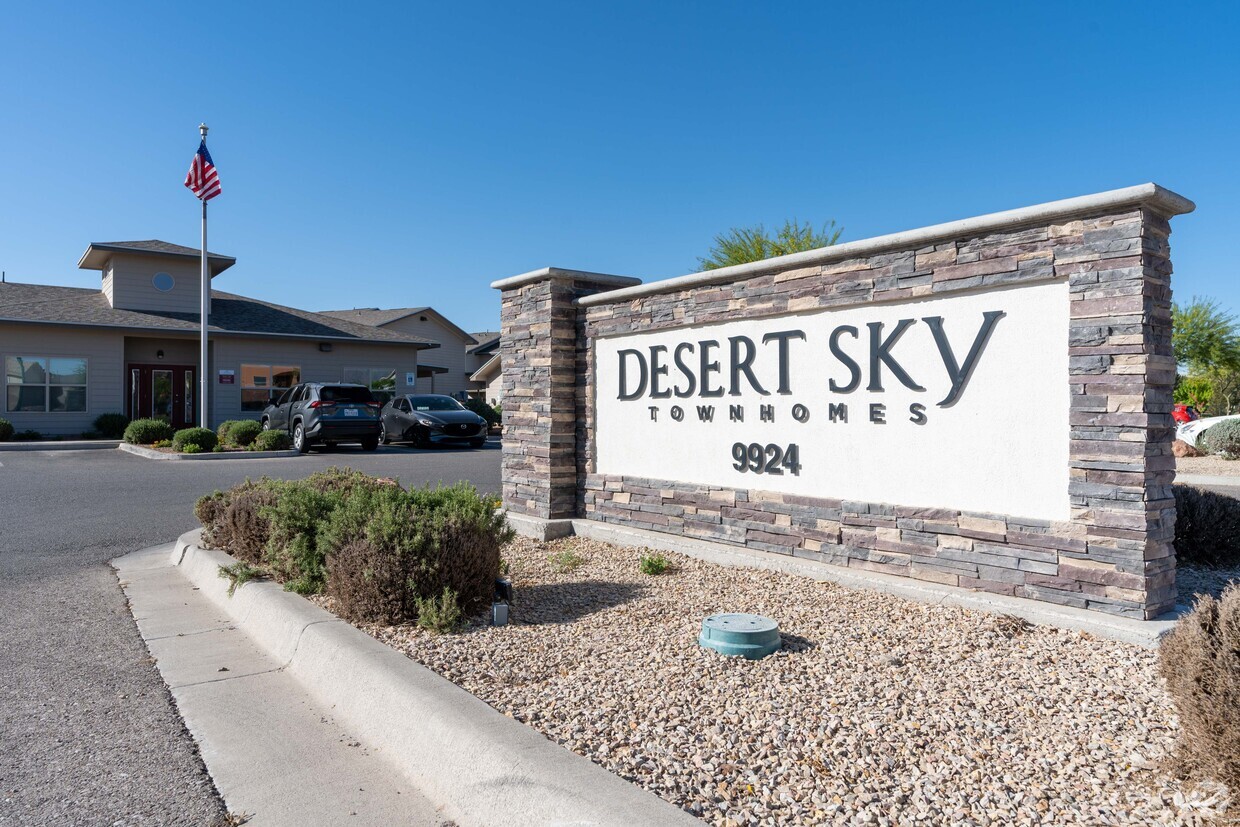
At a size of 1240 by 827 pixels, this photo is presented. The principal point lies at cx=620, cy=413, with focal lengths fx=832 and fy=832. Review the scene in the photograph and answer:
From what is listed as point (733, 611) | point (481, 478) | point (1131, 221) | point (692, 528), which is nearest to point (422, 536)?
point (733, 611)

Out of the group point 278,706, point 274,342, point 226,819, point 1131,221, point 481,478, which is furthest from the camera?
point 274,342

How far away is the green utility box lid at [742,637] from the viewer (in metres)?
4.23

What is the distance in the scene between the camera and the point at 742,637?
4.24 metres

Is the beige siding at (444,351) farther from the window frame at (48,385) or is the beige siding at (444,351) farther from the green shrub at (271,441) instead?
the green shrub at (271,441)

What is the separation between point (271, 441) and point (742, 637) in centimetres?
1908

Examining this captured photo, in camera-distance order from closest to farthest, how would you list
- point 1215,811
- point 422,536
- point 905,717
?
1. point 1215,811
2. point 905,717
3. point 422,536

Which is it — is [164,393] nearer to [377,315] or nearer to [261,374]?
[261,374]

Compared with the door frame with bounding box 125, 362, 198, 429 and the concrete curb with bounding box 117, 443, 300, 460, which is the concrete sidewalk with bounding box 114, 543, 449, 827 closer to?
the concrete curb with bounding box 117, 443, 300, 460

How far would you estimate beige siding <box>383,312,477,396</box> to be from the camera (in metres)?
45.6

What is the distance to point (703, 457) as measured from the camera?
7160mm

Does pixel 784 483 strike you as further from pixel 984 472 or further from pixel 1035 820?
pixel 1035 820

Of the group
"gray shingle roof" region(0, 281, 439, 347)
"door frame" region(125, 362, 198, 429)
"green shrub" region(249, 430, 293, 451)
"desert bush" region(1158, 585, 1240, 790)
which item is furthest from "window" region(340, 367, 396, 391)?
"desert bush" region(1158, 585, 1240, 790)

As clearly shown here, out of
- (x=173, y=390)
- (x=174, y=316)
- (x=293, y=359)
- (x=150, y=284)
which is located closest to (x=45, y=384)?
(x=173, y=390)

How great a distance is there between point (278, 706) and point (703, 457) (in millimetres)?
4008
